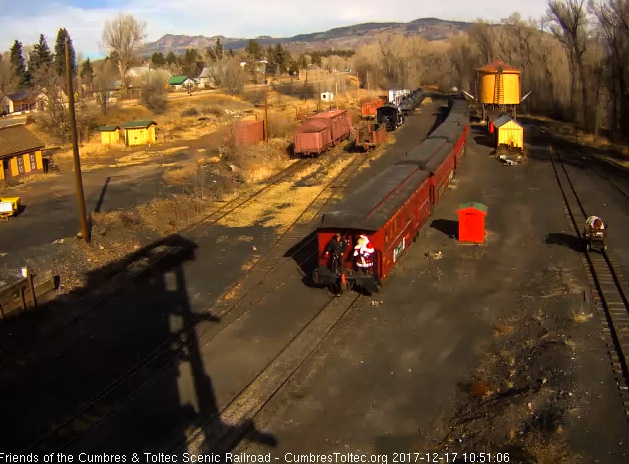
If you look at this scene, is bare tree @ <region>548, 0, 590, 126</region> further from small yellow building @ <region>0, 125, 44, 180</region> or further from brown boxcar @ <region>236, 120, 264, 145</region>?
small yellow building @ <region>0, 125, 44, 180</region>

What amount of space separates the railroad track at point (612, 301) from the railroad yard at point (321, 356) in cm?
9

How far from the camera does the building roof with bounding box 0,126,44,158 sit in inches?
1315

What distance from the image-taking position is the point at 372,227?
14.7 metres

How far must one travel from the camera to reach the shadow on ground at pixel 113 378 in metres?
10.2

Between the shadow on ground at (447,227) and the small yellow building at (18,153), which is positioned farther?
the small yellow building at (18,153)

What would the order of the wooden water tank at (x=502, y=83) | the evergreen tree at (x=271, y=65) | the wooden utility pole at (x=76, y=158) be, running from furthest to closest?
the evergreen tree at (x=271, y=65)
the wooden water tank at (x=502, y=83)
the wooden utility pole at (x=76, y=158)

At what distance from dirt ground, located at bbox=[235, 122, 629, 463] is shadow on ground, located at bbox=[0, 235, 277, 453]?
5.25 feet

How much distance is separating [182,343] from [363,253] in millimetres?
5097

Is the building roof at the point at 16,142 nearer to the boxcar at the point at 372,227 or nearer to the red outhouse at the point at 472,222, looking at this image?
the boxcar at the point at 372,227

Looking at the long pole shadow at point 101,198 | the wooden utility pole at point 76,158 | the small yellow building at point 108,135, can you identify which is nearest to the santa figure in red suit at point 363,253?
the wooden utility pole at point 76,158

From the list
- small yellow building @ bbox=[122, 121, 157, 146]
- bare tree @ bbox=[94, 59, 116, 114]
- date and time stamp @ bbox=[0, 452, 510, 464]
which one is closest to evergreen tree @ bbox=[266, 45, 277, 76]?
bare tree @ bbox=[94, 59, 116, 114]

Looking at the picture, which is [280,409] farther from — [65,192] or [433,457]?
[65,192]

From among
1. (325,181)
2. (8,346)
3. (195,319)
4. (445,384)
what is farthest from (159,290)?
(325,181)

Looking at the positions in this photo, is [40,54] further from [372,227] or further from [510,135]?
[372,227]
